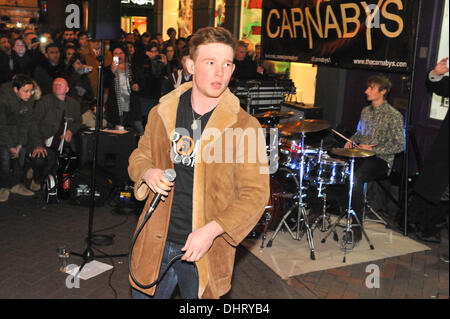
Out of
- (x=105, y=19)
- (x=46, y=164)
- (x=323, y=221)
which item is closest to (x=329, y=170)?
(x=323, y=221)

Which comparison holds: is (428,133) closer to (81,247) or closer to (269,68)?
(269,68)

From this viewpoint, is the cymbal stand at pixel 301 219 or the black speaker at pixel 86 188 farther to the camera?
the black speaker at pixel 86 188

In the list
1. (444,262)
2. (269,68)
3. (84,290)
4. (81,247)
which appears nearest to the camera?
(444,262)

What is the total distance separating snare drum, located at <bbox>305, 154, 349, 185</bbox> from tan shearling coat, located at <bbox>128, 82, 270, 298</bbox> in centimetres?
365

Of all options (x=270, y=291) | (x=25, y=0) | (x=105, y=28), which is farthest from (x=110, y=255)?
(x=25, y=0)

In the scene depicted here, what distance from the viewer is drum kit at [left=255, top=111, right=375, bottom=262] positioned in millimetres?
6227

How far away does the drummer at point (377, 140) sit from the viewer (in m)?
6.73

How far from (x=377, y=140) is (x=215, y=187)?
4.99 m

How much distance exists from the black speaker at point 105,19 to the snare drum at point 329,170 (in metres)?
2.86

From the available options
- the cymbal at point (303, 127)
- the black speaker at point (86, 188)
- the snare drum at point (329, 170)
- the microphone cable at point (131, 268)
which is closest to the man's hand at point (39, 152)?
the black speaker at point (86, 188)

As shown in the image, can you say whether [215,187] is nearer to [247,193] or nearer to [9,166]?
[247,193]

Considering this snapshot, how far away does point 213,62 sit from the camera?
2.54 metres

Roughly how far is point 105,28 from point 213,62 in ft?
10.3

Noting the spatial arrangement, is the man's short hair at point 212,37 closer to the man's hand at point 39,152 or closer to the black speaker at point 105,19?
the black speaker at point 105,19
